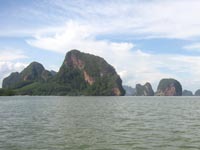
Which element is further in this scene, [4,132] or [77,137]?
[4,132]

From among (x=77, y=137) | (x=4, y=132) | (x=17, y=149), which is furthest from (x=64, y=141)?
(x=4, y=132)

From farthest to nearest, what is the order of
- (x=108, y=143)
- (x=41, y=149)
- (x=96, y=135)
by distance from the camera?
(x=96, y=135)
(x=108, y=143)
(x=41, y=149)

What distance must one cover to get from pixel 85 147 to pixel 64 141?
3.33 meters

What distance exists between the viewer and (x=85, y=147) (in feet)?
87.3

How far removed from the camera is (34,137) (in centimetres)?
3169

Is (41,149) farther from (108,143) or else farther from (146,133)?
(146,133)

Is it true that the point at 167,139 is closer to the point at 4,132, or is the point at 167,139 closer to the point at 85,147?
the point at 85,147

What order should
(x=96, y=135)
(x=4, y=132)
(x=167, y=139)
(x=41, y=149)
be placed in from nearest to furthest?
(x=41, y=149)
(x=167, y=139)
(x=96, y=135)
(x=4, y=132)

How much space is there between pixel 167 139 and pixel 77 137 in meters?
8.44

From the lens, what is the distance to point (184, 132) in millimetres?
35656

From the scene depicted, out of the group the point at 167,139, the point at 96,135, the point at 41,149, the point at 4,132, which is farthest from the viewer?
the point at 4,132

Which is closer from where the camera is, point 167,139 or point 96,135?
point 167,139

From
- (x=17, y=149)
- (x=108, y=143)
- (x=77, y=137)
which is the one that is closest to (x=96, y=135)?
(x=77, y=137)

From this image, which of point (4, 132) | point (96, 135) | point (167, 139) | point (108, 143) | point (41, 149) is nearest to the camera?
point (41, 149)
